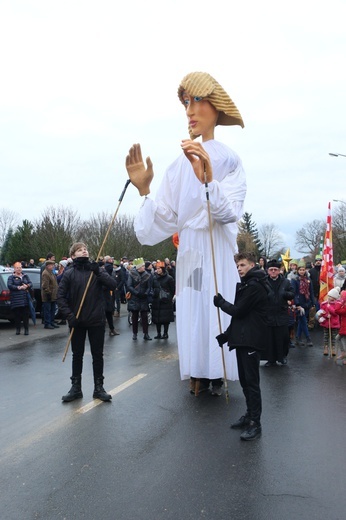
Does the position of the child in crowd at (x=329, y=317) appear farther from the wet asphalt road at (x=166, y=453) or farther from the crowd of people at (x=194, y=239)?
the crowd of people at (x=194, y=239)

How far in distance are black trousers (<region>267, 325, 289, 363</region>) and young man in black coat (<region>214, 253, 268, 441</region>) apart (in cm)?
382

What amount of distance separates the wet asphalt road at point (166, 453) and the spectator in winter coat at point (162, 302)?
4.92 meters

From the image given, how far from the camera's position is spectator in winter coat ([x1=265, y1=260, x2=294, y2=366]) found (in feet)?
29.6

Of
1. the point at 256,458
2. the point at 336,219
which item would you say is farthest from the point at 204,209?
the point at 336,219

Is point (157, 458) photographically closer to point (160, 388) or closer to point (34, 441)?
point (34, 441)

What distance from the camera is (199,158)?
18.7ft

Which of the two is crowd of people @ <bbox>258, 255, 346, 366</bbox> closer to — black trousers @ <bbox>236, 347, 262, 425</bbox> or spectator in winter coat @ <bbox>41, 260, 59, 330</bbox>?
black trousers @ <bbox>236, 347, 262, 425</bbox>

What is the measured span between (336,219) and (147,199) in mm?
60557

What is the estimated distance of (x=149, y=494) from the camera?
3.71 m

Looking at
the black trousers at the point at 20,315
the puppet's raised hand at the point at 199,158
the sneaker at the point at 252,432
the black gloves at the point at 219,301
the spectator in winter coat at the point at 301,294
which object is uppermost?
the puppet's raised hand at the point at 199,158

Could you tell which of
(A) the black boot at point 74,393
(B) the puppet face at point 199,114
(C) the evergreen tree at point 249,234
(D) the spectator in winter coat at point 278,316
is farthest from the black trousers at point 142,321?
(C) the evergreen tree at point 249,234

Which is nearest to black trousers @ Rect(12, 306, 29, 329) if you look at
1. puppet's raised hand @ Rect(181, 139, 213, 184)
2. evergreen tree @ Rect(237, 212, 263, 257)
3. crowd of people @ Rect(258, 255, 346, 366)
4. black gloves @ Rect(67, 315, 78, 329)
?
crowd of people @ Rect(258, 255, 346, 366)

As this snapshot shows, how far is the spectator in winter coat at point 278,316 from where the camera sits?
9.02 m

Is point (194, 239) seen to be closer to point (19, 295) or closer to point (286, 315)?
point (286, 315)
